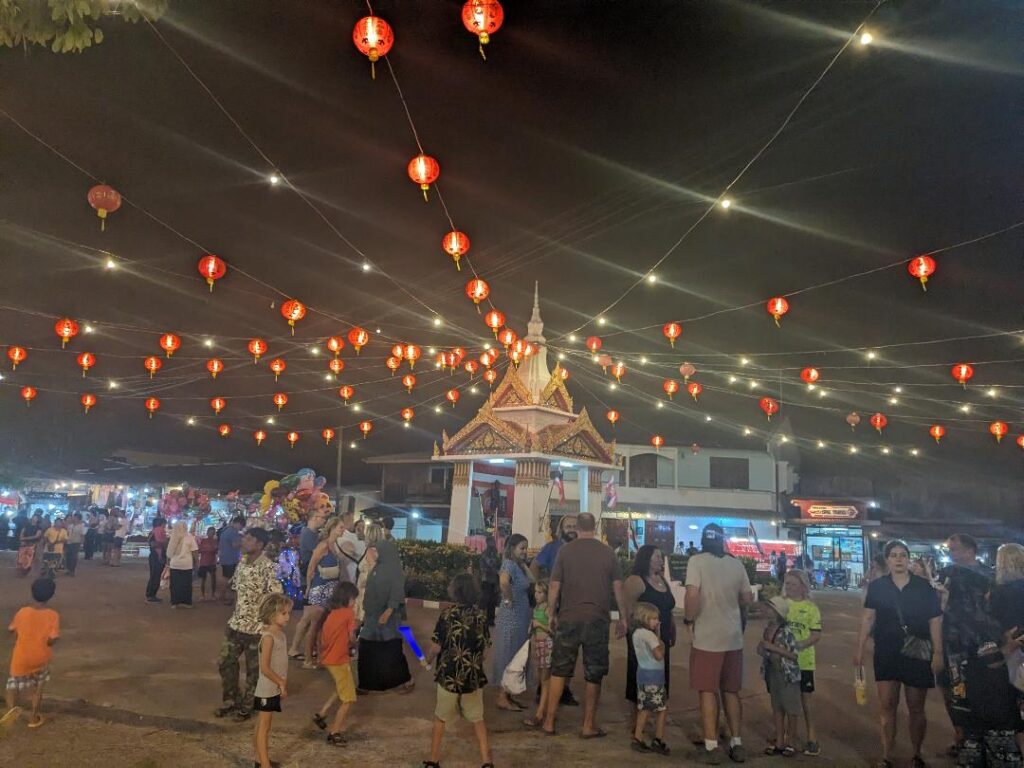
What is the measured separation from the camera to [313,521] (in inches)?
442

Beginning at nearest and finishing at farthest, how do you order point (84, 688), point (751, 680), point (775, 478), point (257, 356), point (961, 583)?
point (961, 583), point (84, 688), point (751, 680), point (257, 356), point (775, 478)

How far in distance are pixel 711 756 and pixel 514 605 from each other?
2.46m

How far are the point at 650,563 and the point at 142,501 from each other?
40083 millimetres

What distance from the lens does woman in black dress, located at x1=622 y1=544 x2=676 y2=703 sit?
6.27 m

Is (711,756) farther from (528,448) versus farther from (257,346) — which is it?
(257,346)

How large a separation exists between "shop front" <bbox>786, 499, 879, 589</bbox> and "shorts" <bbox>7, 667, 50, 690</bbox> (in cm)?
3470

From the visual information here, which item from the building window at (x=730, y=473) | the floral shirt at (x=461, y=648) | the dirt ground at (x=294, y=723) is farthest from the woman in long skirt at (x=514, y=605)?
the building window at (x=730, y=473)

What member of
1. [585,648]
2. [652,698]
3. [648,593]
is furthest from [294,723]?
[648,593]

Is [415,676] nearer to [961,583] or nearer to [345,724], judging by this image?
[345,724]

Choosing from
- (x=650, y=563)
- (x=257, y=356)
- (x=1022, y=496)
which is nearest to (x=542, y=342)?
(x=257, y=356)

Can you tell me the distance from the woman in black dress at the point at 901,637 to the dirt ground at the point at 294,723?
52 centimetres

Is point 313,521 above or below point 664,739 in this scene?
above

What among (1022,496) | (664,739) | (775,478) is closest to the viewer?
(664,739)

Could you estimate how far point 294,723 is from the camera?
6172mm
